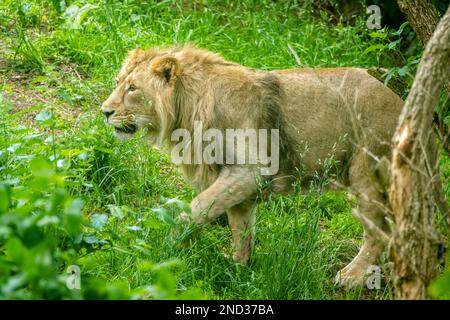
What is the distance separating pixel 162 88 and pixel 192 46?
52cm

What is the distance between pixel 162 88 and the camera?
19.8 feet

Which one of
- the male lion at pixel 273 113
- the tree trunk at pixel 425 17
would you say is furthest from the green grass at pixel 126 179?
the tree trunk at pixel 425 17

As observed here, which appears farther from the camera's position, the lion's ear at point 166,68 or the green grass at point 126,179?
the lion's ear at point 166,68

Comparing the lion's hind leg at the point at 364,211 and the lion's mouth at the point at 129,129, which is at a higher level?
the lion's mouth at the point at 129,129

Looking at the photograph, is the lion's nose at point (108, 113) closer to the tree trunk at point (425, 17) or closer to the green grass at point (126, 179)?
the green grass at point (126, 179)

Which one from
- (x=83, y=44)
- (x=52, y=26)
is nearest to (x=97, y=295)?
(x=83, y=44)

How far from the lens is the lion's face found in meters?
6.03

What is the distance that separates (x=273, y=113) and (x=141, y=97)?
905mm

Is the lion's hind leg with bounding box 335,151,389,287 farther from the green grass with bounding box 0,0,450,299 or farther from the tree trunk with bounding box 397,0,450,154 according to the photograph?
the tree trunk with bounding box 397,0,450,154

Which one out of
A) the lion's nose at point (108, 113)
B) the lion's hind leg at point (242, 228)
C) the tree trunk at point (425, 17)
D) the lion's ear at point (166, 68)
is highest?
the tree trunk at point (425, 17)

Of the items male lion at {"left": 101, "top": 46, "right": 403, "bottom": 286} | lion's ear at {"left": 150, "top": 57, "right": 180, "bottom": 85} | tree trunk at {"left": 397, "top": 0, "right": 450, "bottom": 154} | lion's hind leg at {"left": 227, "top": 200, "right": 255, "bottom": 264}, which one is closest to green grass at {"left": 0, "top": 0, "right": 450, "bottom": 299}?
lion's hind leg at {"left": 227, "top": 200, "right": 255, "bottom": 264}

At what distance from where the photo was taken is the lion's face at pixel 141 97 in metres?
6.03
